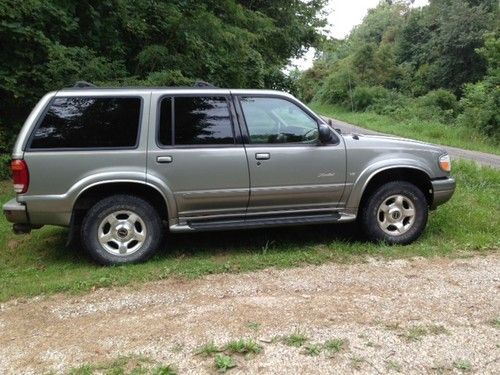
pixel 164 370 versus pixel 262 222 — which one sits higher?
pixel 262 222

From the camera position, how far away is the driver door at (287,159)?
5160mm

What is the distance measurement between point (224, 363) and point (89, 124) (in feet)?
9.23

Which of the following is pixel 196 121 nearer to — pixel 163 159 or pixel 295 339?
pixel 163 159

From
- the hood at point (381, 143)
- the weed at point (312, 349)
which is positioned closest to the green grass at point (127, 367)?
the weed at point (312, 349)

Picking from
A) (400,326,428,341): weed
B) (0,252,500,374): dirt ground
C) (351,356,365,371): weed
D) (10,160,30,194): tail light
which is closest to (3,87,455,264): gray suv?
(10,160,30,194): tail light

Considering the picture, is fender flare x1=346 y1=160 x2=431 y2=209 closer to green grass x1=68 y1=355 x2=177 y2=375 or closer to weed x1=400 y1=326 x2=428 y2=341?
weed x1=400 y1=326 x2=428 y2=341

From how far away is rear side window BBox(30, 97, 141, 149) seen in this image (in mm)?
4723

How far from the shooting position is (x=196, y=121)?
5.11 meters

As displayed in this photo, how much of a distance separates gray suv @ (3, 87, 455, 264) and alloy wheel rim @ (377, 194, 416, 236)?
1 cm

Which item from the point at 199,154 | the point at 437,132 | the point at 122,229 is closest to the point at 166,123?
the point at 199,154

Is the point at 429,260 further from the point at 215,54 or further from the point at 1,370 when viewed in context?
the point at 215,54

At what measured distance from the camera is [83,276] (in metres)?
4.66

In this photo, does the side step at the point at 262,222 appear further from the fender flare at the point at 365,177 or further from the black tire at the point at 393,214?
the black tire at the point at 393,214

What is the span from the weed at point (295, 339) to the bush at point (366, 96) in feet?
133
